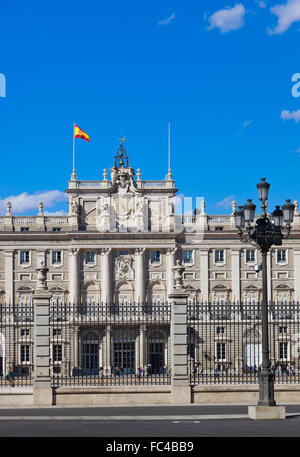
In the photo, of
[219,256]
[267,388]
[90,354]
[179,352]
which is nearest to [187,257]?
[219,256]

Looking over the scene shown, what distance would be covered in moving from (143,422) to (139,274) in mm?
66293

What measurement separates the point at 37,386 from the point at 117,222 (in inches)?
2446

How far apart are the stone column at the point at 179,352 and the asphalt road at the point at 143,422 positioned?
0.75 metres

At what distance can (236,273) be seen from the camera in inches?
3684

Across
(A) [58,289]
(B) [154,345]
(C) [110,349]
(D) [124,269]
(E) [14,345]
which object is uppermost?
(D) [124,269]

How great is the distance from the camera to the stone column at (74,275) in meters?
91.4

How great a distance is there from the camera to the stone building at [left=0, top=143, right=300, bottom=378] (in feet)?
303

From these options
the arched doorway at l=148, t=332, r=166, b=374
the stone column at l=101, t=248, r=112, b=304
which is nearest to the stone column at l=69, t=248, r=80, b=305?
the stone column at l=101, t=248, r=112, b=304

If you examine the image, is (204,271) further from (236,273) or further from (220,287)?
(236,273)

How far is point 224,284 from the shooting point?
307 feet

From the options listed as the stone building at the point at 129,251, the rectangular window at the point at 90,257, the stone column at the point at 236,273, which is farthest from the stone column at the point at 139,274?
the stone column at the point at 236,273

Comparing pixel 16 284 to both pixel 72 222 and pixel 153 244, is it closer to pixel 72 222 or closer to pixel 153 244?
pixel 72 222

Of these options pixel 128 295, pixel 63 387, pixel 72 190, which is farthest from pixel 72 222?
pixel 63 387

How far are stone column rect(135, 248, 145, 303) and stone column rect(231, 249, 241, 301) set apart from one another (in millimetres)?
9309
